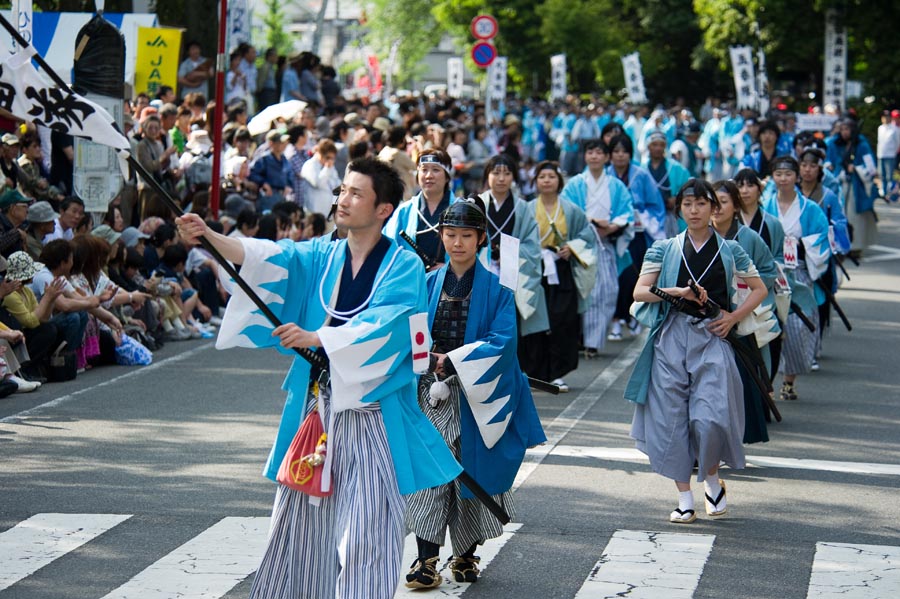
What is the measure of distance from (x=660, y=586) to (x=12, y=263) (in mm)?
5889

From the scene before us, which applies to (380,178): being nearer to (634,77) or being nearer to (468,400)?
(468,400)

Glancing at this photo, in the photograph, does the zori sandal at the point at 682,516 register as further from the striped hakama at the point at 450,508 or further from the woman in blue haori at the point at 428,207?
the woman in blue haori at the point at 428,207

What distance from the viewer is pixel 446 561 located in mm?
6488

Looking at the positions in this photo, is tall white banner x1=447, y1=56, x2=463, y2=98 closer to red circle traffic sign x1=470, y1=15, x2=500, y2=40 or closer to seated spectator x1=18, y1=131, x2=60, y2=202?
red circle traffic sign x1=470, y1=15, x2=500, y2=40

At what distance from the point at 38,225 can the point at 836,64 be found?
2737 centimetres

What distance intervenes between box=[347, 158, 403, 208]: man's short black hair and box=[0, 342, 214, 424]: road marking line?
486cm

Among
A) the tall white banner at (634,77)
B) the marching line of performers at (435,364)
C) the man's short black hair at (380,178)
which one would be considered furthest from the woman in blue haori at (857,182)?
the tall white banner at (634,77)

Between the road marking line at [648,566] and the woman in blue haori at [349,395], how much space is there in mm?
1213

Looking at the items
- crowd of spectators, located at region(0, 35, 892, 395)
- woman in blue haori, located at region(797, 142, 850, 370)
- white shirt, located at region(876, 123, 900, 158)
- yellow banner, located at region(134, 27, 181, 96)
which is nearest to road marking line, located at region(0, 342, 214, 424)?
crowd of spectators, located at region(0, 35, 892, 395)

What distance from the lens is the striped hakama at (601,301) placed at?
1220 centimetres

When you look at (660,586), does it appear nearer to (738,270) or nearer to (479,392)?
(479,392)

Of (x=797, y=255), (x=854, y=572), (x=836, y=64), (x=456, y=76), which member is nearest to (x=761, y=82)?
(x=836, y=64)

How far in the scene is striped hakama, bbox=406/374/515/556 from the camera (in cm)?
607

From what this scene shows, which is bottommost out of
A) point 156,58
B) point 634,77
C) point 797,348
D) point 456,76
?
point 797,348
